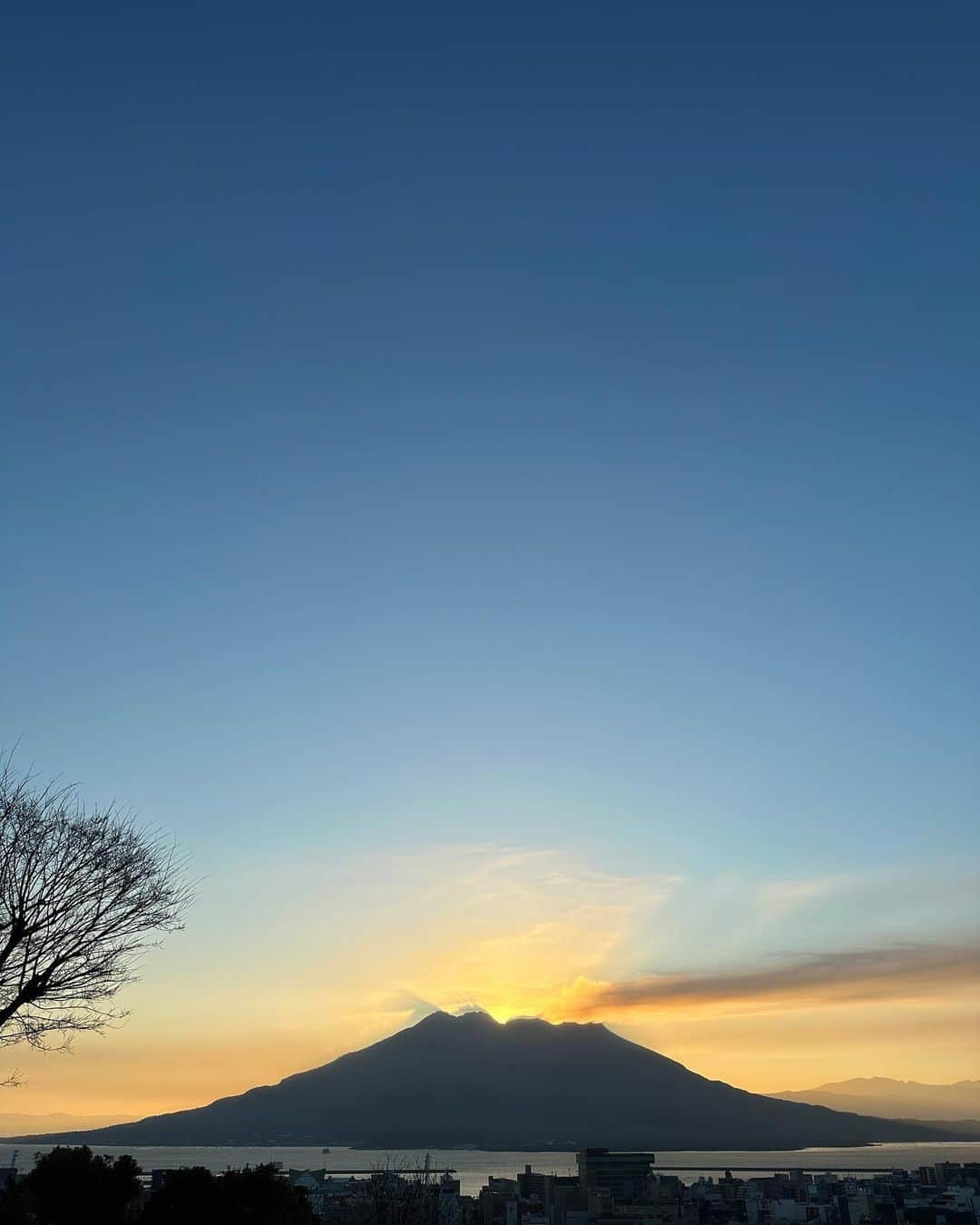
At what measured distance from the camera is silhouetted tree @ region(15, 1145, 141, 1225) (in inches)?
874

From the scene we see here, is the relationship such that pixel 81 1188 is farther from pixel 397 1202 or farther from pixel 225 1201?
pixel 397 1202

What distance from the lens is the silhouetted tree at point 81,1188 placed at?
22.2m

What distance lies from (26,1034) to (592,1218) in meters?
59.8

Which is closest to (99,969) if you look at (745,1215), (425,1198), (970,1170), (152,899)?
(152,899)

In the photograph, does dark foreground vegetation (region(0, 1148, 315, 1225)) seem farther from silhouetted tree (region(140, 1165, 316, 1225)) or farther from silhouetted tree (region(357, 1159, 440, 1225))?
silhouetted tree (region(357, 1159, 440, 1225))

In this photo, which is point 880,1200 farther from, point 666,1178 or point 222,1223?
point 222,1223

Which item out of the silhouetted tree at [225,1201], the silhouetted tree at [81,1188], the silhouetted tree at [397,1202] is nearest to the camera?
the silhouetted tree at [225,1201]

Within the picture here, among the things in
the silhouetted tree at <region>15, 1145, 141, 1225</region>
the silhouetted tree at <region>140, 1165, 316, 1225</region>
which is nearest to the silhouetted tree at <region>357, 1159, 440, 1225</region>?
the silhouetted tree at <region>140, 1165, 316, 1225</region>

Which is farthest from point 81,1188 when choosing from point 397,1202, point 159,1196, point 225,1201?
point 397,1202

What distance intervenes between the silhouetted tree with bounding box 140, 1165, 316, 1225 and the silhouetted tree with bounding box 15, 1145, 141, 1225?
919 mm

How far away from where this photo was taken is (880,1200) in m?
71.9

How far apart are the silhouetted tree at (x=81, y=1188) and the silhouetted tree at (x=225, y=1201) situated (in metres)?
0.92

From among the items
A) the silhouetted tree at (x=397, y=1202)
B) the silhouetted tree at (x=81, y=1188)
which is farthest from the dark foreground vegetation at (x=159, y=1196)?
the silhouetted tree at (x=397, y=1202)

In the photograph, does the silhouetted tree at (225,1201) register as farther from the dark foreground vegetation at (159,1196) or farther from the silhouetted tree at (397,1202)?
the silhouetted tree at (397,1202)
